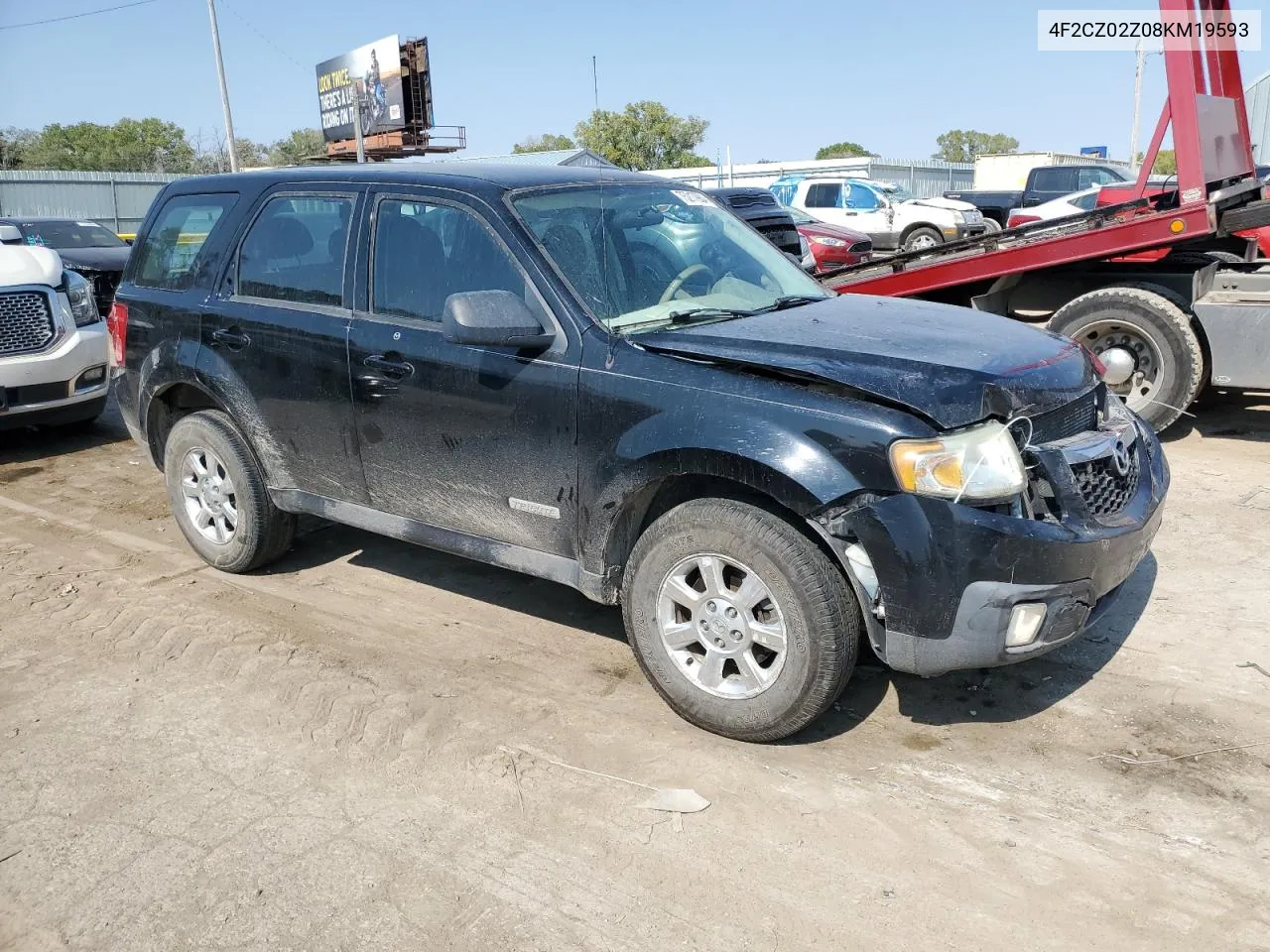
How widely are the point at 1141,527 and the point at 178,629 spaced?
3944mm

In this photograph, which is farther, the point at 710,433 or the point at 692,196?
the point at 692,196

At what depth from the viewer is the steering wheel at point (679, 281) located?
4090 mm

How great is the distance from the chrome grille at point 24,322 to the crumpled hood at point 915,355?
5952 millimetres

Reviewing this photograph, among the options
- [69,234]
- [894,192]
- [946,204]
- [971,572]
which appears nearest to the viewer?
[971,572]

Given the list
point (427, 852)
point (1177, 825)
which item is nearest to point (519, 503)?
point (427, 852)

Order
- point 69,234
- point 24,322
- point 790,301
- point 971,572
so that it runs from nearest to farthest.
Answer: point 971,572 → point 790,301 → point 24,322 → point 69,234

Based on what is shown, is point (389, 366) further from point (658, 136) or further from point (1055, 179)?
point (658, 136)

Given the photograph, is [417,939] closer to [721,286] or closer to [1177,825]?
[1177,825]

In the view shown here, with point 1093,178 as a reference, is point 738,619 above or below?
below

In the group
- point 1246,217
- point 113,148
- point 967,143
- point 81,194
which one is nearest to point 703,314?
point 1246,217

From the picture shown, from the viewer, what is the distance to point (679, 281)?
420 centimetres

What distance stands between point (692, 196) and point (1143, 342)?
13.1 ft

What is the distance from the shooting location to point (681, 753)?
3.58 meters

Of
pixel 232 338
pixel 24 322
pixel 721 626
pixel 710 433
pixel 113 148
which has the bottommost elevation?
pixel 721 626
